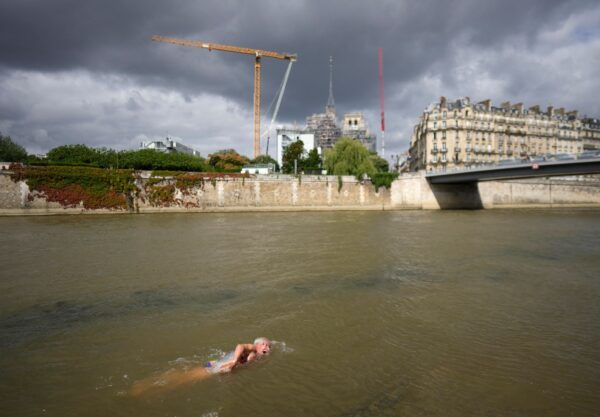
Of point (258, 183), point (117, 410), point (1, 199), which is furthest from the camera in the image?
point (258, 183)

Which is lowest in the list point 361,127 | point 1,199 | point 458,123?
point 1,199

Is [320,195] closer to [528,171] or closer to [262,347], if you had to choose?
[528,171]

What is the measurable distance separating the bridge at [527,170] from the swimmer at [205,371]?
4023 centimetres

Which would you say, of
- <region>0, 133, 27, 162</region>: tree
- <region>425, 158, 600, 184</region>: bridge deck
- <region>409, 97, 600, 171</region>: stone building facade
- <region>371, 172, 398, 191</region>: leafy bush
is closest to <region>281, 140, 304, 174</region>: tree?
<region>371, 172, 398, 191</region>: leafy bush

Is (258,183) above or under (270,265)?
above

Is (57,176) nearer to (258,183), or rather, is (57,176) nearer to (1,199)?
(1,199)

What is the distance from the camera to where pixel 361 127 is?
138 m

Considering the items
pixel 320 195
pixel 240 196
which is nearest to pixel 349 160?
pixel 320 195

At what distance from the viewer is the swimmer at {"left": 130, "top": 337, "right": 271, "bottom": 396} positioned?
512 centimetres

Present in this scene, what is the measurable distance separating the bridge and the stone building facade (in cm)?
2724

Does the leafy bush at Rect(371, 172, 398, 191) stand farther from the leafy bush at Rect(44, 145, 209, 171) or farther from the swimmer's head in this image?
the swimmer's head

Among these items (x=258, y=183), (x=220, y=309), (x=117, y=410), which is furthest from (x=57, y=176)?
(x=117, y=410)

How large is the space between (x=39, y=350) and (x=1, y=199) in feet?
140

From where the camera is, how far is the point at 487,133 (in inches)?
3039
